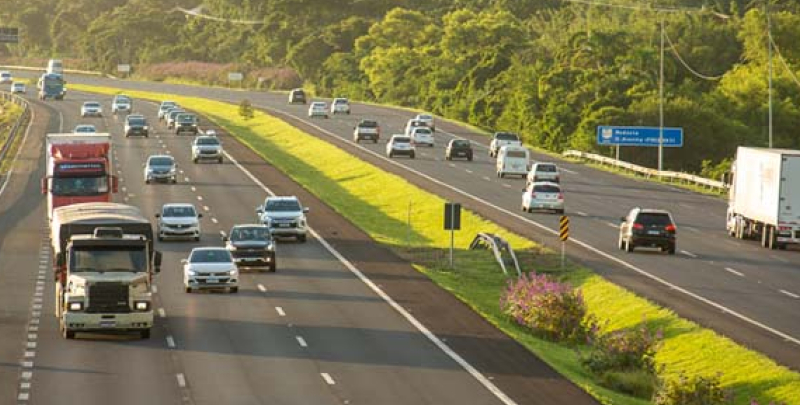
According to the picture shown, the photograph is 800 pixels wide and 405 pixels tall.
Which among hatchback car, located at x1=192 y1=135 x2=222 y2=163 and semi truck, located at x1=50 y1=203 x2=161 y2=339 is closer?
semi truck, located at x1=50 y1=203 x2=161 y2=339

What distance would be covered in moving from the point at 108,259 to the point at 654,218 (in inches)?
1154

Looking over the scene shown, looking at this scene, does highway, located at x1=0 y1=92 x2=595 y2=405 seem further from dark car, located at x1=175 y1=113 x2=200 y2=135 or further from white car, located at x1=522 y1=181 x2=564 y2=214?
dark car, located at x1=175 y1=113 x2=200 y2=135

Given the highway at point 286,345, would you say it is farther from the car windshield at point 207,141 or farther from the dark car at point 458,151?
the dark car at point 458,151

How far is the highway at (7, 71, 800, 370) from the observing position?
51.0m

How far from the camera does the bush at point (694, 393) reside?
125ft

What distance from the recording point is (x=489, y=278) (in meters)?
62.9

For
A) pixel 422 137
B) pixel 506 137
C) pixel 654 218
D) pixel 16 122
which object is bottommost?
pixel 16 122

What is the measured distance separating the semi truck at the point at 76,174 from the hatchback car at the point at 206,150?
43.9m

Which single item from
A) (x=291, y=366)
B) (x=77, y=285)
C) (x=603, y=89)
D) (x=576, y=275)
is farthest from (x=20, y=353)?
(x=603, y=89)

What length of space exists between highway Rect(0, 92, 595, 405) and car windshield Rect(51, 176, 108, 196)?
255cm

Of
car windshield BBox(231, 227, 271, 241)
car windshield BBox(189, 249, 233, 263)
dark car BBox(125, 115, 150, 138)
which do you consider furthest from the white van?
car windshield BBox(189, 249, 233, 263)

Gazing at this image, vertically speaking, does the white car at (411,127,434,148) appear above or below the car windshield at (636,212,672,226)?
below

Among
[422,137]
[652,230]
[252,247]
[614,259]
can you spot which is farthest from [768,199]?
[422,137]

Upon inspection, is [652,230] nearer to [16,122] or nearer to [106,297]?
[106,297]
